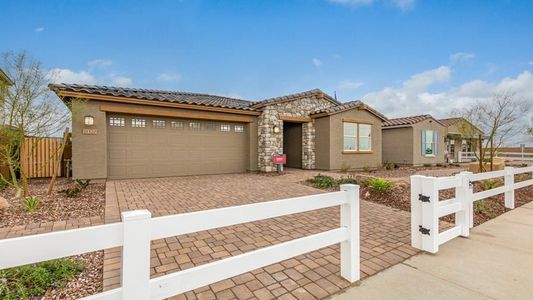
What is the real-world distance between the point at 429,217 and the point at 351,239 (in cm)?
140

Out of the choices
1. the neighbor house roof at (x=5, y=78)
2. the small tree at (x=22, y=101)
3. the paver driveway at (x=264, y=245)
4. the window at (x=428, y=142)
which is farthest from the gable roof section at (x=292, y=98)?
the neighbor house roof at (x=5, y=78)

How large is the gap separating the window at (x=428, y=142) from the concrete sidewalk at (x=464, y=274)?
563 inches

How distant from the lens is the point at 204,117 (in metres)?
10.4

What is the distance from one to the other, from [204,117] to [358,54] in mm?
8668

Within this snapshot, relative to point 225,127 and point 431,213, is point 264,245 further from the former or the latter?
point 225,127

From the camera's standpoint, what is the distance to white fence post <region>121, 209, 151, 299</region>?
4.68 feet

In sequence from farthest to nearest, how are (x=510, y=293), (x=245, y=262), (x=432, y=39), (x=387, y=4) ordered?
1. (x=432, y=39)
2. (x=387, y=4)
3. (x=510, y=293)
4. (x=245, y=262)

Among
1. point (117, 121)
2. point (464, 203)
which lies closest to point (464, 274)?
point (464, 203)

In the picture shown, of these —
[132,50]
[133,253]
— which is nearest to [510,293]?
[133,253]

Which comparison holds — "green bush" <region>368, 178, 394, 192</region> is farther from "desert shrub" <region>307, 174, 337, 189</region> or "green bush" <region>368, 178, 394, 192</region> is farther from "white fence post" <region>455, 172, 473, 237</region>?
"white fence post" <region>455, 172, 473, 237</region>

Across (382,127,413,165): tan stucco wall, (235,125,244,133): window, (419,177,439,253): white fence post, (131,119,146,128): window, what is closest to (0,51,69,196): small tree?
(131,119,146,128): window

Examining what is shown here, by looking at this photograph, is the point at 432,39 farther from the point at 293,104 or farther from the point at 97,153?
the point at 97,153

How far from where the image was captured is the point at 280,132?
1192 cm

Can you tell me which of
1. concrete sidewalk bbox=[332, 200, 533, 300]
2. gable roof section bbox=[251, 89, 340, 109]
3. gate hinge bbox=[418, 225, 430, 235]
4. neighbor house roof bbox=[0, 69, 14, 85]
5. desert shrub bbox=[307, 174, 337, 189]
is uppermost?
gable roof section bbox=[251, 89, 340, 109]
